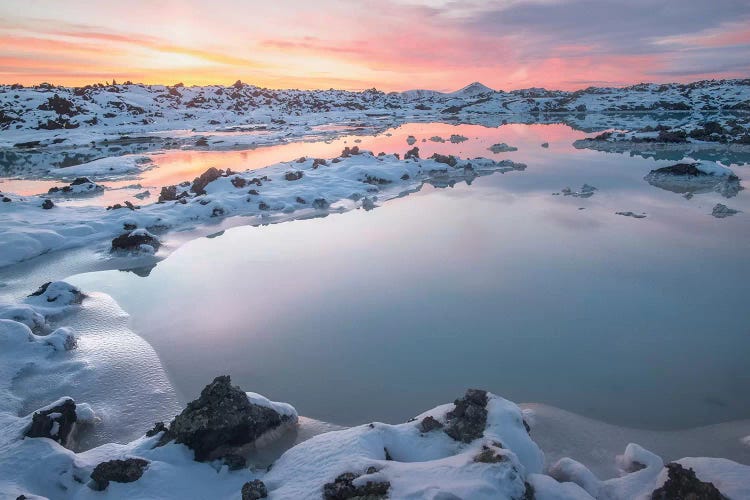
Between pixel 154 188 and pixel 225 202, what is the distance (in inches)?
347

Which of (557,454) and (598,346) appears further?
(598,346)

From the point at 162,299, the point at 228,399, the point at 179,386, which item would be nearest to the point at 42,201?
the point at 162,299

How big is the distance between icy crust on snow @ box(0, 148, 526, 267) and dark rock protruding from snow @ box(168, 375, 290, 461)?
10333mm

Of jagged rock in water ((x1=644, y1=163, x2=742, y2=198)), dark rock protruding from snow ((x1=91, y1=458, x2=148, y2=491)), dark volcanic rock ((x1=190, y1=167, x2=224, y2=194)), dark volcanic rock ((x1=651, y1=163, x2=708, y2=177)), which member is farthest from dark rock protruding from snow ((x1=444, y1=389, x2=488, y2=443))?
dark volcanic rock ((x1=651, y1=163, x2=708, y2=177))

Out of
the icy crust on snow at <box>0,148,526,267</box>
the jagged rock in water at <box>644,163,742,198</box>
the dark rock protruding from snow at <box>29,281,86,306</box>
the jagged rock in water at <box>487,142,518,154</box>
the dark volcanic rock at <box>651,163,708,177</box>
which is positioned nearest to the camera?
the dark rock protruding from snow at <box>29,281,86,306</box>

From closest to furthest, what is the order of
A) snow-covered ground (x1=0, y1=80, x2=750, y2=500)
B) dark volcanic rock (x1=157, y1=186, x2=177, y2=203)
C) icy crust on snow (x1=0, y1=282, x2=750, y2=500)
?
icy crust on snow (x1=0, y1=282, x2=750, y2=500), snow-covered ground (x1=0, y1=80, x2=750, y2=500), dark volcanic rock (x1=157, y1=186, x2=177, y2=203)

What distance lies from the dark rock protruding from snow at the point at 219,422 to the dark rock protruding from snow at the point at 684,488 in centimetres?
505

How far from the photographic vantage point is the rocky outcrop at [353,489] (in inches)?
186

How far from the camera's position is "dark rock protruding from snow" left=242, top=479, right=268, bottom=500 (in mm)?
5105

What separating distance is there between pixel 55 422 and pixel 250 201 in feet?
49.0

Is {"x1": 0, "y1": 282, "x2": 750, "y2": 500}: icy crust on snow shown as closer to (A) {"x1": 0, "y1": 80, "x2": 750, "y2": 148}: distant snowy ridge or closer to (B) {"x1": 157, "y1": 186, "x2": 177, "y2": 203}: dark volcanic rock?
(B) {"x1": 157, "y1": 186, "x2": 177, "y2": 203}: dark volcanic rock

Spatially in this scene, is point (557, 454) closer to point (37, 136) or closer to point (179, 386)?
point (179, 386)

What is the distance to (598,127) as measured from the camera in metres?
59.8

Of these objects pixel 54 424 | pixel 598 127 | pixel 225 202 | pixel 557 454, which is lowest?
pixel 557 454
